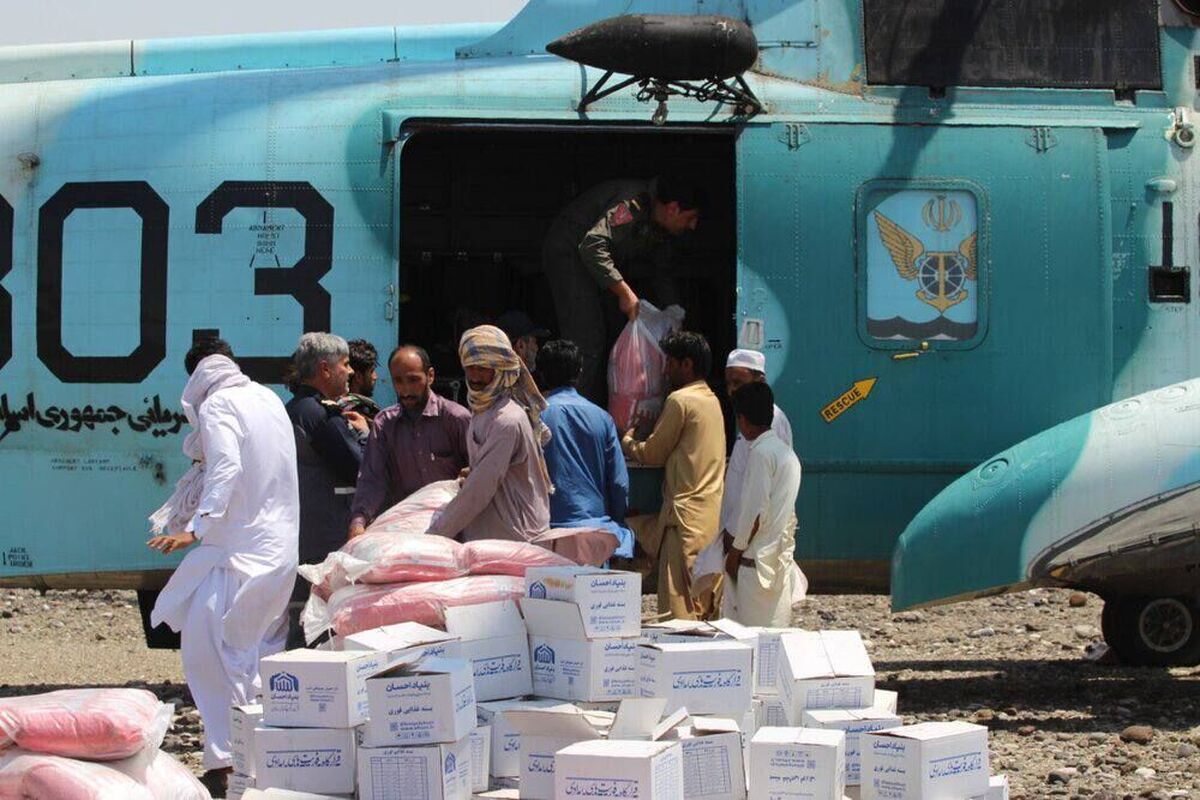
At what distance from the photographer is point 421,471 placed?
25.6 ft

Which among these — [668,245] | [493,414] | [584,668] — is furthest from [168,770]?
[668,245]

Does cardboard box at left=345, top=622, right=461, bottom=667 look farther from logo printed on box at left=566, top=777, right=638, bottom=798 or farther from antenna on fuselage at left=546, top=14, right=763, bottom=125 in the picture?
antenna on fuselage at left=546, top=14, right=763, bottom=125

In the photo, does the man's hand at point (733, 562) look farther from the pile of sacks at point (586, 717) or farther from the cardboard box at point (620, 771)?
the cardboard box at point (620, 771)

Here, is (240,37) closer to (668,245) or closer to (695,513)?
(668,245)

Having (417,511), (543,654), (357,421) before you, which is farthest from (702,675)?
(357,421)

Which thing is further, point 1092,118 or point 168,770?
point 1092,118

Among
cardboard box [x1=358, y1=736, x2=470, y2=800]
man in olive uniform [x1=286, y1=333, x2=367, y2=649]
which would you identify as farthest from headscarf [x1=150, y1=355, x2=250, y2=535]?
cardboard box [x1=358, y1=736, x2=470, y2=800]

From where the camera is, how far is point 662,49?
841cm

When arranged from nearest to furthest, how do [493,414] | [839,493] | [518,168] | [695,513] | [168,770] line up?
[168,770], [493,414], [695,513], [839,493], [518,168]

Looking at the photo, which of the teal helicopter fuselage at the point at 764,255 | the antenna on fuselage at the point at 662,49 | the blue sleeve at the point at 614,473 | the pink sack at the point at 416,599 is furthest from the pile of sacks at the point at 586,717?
the antenna on fuselage at the point at 662,49

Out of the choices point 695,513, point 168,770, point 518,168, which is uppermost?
point 518,168

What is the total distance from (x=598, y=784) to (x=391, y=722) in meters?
0.70

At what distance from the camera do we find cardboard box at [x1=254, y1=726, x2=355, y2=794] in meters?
5.64

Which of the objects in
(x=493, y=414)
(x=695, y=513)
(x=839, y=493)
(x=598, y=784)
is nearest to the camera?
(x=598, y=784)
